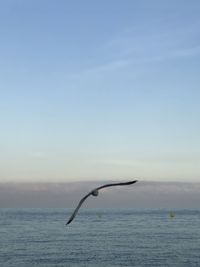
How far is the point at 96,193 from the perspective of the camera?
24.1m

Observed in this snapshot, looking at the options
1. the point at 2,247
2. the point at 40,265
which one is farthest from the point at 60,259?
the point at 2,247

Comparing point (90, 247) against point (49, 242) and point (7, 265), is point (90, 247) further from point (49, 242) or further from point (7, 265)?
point (7, 265)

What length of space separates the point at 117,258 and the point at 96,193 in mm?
54450

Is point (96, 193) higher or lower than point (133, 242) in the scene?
higher

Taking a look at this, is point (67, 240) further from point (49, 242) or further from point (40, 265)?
point (40, 265)

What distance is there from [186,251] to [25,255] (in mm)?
28081

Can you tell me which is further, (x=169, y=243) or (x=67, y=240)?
(x=67, y=240)

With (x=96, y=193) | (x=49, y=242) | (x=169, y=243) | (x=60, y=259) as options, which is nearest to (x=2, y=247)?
(x=49, y=242)

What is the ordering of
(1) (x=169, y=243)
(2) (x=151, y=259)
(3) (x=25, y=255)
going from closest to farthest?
(2) (x=151, y=259)
(3) (x=25, y=255)
(1) (x=169, y=243)

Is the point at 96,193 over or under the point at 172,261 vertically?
over

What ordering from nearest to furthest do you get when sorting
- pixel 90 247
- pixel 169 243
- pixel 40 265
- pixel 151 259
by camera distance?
pixel 40 265
pixel 151 259
pixel 90 247
pixel 169 243

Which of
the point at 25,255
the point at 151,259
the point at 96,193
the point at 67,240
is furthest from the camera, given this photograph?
the point at 67,240

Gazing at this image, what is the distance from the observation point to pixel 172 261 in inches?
2840

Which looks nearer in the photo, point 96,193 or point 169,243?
point 96,193
